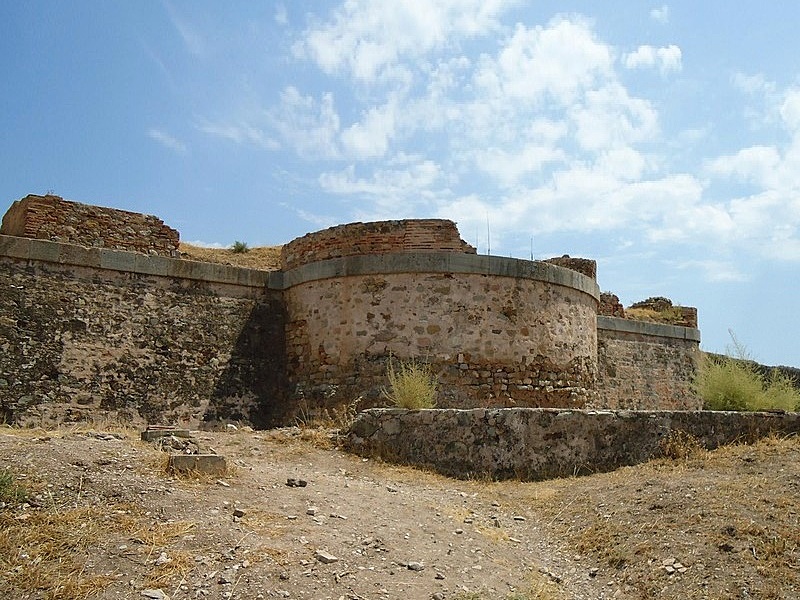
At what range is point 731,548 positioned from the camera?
5.96m

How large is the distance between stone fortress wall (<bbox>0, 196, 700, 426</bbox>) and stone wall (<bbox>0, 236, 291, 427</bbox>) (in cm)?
2

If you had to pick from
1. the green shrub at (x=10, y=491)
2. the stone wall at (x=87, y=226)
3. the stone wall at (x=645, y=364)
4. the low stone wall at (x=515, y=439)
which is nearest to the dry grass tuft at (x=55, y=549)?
the green shrub at (x=10, y=491)

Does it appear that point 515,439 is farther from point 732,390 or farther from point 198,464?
point 732,390

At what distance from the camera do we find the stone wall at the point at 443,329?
38.2 feet

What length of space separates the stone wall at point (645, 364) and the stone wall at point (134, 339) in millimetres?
7800

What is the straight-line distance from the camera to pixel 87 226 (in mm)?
11562

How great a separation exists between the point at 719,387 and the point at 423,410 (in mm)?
5638

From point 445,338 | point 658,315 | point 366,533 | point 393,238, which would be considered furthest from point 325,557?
point 658,315

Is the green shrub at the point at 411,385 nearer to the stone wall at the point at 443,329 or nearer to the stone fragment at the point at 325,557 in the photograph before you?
the stone wall at the point at 443,329

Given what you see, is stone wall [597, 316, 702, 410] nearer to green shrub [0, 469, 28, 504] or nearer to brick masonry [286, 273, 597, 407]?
brick masonry [286, 273, 597, 407]

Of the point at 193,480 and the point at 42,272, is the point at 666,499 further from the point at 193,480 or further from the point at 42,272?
the point at 42,272

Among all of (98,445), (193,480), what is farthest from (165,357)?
(193,480)

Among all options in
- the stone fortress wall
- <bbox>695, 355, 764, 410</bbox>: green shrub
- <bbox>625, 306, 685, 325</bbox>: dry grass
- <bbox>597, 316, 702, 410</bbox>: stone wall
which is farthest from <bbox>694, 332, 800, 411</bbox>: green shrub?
<bbox>625, 306, 685, 325</bbox>: dry grass

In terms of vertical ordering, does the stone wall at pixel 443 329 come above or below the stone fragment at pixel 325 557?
above
